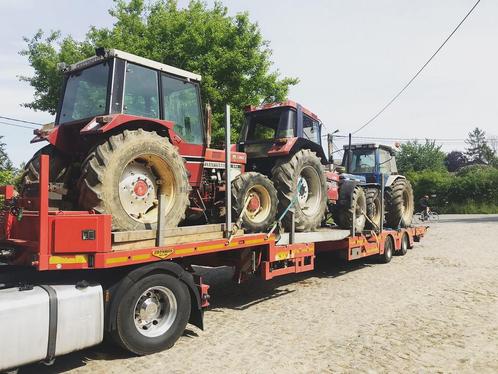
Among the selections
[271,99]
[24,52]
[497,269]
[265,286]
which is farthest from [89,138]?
[24,52]

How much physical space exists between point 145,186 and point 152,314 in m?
1.46

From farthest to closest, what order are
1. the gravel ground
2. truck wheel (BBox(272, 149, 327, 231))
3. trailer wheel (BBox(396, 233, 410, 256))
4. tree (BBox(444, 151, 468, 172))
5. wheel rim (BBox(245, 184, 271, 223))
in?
tree (BBox(444, 151, 468, 172)) → trailer wheel (BBox(396, 233, 410, 256)) → truck wheel (BBox(272, 149, 327, 231)) → wheel rim (BBox(245, 184, 271, 223)) → the gravel ground

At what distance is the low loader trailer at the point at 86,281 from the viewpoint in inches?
158

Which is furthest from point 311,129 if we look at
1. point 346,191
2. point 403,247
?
point 403,247

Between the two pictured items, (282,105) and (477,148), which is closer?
(282,105)

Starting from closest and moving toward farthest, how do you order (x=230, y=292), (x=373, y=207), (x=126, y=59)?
(x=126, y=59), (x=230, y=292), (x=373, y=207)

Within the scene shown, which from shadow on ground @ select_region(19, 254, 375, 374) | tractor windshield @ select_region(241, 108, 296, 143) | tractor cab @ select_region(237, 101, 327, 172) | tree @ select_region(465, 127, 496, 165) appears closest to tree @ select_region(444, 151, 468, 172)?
tree @ select_region(465, 127, 496, 165)

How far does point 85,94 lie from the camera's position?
600cm

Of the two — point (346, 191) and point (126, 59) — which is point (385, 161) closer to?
point (346, 191)

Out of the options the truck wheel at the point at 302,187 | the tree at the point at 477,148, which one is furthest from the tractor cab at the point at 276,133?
the tree at the point at 477,148

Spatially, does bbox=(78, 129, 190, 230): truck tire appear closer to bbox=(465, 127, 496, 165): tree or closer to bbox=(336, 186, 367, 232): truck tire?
bbox=(336, 186, 367, 232): truck tire

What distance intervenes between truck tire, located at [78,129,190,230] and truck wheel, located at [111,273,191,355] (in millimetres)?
688

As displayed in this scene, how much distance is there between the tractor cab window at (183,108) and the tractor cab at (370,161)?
7380mm

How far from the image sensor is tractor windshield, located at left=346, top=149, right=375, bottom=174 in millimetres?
13219
